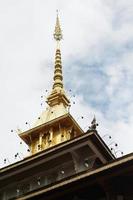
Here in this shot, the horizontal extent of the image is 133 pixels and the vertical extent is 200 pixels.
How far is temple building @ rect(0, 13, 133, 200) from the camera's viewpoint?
21578 millimetres

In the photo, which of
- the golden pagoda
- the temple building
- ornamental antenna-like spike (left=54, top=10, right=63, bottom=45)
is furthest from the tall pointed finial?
the temple building

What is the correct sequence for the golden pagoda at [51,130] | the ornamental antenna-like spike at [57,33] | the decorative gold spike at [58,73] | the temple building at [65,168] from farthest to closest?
1. the ornamental antenna-like spike at [57,33]
2. the decorative gold spike at [58,73]
3. the golden pagoda at [51,130]
4. the temple building at [65,168]

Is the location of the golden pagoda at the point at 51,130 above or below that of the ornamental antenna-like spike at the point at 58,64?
below

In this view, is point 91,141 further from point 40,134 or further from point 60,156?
point 40,134

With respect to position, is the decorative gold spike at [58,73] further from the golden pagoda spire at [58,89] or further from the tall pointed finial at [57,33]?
the tall pointed finial at [57,33]

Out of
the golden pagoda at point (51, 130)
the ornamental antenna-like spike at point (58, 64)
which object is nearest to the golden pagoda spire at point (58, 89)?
the ornamental antenna-like spike at point (58, 64)

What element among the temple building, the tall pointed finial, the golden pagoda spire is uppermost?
the tall pointed finial

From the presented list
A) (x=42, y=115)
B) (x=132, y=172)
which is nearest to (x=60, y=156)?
(x=132, y=172)

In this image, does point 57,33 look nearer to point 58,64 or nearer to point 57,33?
point 57,33

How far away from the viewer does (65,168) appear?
2841 centimetres

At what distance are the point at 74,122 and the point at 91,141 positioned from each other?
1445cm

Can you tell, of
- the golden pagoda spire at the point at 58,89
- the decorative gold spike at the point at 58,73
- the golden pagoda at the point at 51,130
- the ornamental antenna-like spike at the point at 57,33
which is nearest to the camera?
the golden pagoda at the point at 51,130

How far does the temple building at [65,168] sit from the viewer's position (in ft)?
70.8

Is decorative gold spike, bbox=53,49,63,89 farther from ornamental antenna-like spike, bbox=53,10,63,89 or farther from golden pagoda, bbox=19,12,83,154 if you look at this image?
golden pagoda, bbox=19,12,83,154
